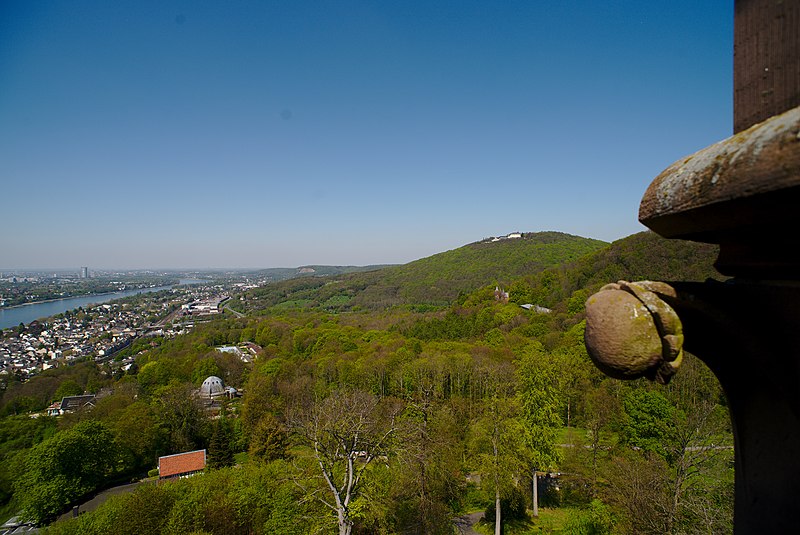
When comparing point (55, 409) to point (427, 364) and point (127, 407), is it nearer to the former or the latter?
point (127, 407)

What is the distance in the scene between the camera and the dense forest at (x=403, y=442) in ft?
40.7

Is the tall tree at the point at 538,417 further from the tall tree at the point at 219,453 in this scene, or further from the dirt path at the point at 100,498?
the dirt path at the point at 100,498

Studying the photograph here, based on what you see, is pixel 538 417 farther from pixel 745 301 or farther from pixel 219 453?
pixel 219 453

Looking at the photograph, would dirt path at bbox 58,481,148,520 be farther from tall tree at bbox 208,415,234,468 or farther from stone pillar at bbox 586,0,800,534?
stone pillar at bbox 586,0,800,534

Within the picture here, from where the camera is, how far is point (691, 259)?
4500 centimetres

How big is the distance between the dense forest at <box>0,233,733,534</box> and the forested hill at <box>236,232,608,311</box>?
54.0 m

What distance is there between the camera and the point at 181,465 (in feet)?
81.8

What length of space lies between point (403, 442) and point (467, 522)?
800cm

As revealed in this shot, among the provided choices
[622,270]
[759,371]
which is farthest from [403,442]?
[622,270]

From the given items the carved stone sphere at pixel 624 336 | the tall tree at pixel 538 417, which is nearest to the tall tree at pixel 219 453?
the tall tree at pixel 538 417

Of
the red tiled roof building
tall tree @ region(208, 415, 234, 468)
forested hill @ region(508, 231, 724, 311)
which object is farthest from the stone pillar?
forested hill @ region(508, 231, 724, 311)

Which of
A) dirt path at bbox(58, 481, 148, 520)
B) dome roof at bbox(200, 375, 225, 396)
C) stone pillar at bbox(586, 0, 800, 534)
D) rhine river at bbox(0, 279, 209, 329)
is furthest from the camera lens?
rhine river at bbox(0, 279, 209, 329)

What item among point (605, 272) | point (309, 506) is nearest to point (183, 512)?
point (309, 506)

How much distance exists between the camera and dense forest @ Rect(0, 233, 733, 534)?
12391 mm
